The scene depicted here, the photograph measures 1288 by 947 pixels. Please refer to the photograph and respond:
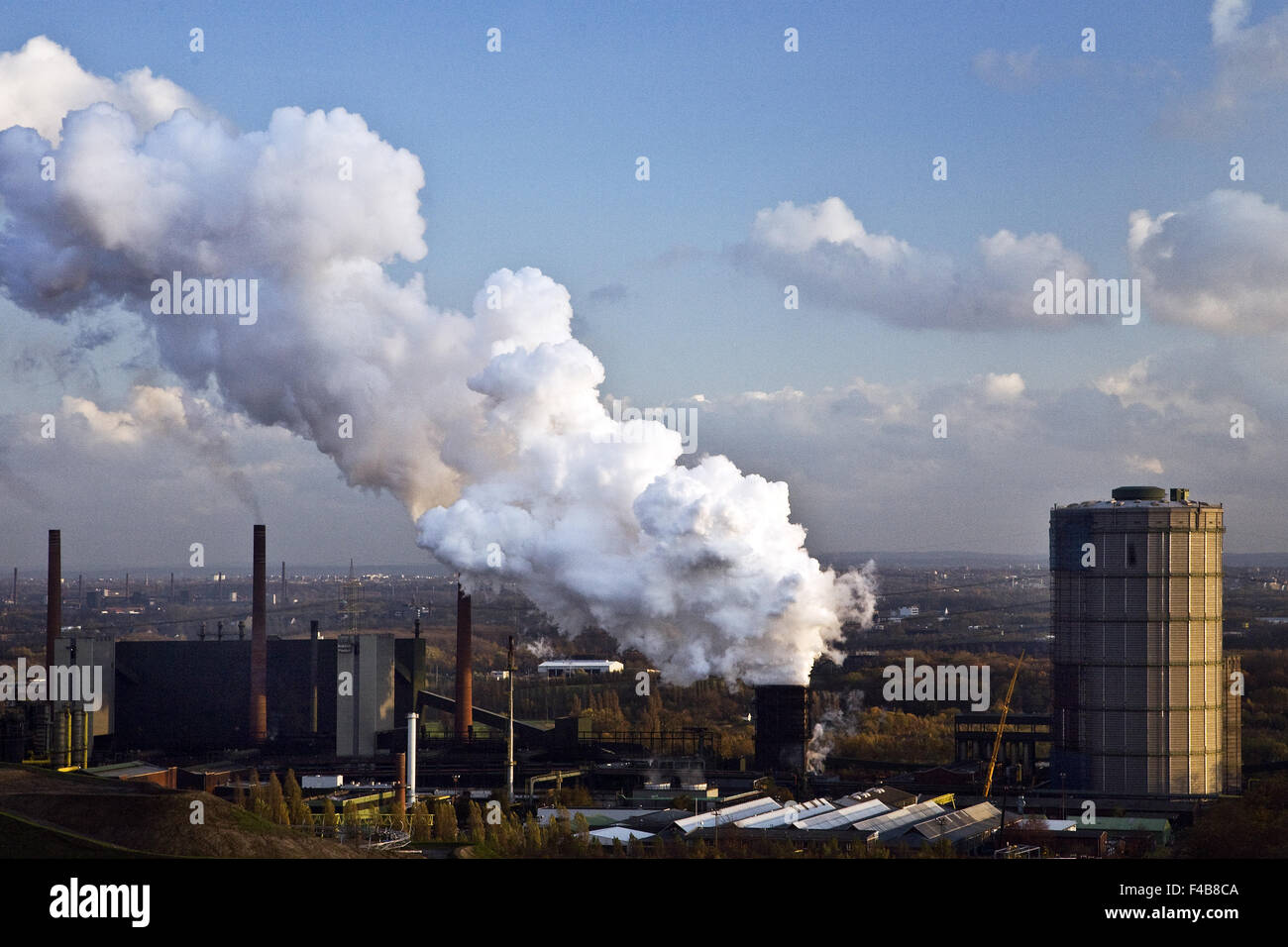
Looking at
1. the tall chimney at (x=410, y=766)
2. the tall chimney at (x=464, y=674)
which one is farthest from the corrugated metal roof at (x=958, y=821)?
the tall chimney at (x=464, y=674)

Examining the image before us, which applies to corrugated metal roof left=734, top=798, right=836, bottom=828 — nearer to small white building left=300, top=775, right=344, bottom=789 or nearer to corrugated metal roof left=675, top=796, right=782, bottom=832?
corrugated metal roof left=675, top=796, right=782, bottom=832

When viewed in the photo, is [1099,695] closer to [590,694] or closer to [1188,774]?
[1188,774]

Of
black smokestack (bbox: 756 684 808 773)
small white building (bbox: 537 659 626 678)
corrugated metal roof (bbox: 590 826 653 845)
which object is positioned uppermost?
black smokestack (bbox: 756 684 808 773)

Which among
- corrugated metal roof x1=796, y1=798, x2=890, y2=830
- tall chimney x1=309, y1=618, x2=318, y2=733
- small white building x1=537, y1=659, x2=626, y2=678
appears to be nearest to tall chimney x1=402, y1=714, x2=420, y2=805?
corrugated metal roof x1=796, y1=798, x2=890, y2=830

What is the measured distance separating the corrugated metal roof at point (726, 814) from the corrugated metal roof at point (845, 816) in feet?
9.21

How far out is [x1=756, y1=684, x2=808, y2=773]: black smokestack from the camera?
68.9 metres

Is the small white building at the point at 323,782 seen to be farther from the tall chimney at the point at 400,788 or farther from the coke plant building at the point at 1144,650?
the coke plant building at the point at 1144,650

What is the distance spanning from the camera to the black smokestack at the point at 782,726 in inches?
2714

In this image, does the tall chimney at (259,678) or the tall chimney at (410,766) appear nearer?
the tall chimney at (410,766)

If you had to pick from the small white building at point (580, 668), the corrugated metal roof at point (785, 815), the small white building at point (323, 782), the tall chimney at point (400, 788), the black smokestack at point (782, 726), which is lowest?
the small white building at point (580, 668)

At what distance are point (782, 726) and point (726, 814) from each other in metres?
13.4

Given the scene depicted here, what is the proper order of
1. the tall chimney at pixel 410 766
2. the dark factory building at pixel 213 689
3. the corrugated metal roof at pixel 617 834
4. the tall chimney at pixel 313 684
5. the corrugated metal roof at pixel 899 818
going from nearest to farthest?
the corrugated metal roof at pixel 617 834 < the corrugated metal roof at pixel 899 818 < the tall chimney at pixel 410 766 < the tall chimney at pixel 313 684 < the dark factory building at pixel 213 689

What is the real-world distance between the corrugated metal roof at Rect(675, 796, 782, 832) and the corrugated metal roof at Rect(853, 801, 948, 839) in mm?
4548
